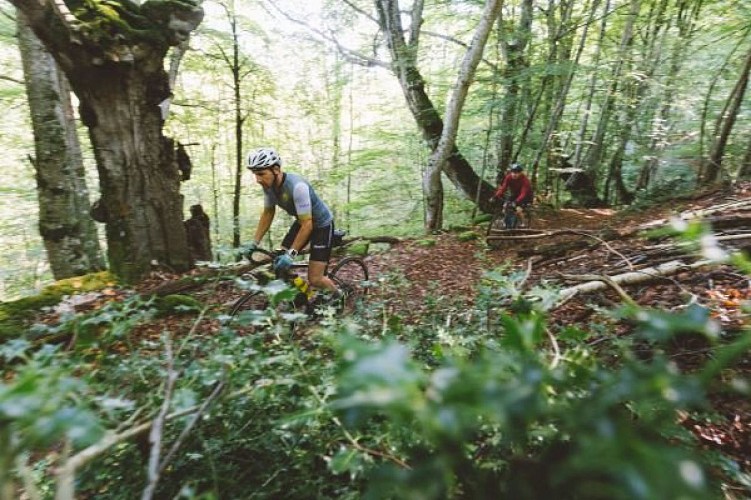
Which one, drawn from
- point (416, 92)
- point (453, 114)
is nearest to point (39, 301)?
point (453, 114)

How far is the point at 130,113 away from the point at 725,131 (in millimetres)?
12315

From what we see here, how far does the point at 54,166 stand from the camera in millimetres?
6707

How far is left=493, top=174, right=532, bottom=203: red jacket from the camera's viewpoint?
986 cm

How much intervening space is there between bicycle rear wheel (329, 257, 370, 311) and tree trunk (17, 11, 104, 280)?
437 centimetres

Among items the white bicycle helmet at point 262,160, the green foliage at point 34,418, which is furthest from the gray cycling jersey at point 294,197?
the green foliage at point 34,418

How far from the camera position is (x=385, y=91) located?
59.3 ft

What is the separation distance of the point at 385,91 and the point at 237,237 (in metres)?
9.63

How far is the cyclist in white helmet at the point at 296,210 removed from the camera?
4734mm

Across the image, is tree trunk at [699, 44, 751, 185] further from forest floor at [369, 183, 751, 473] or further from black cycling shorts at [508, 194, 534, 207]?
black cycling shorts at [508, 194, 534, 207]

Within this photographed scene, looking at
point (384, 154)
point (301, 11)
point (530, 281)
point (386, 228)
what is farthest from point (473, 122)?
point (530, 281)

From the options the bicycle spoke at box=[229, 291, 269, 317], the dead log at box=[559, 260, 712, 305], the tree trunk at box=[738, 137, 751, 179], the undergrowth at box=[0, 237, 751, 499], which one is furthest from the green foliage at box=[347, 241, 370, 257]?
the tree trunk at box=[738, 137, 751, 179]

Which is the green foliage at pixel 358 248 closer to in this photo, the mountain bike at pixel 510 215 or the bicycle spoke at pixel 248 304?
the mountain bike at pixel 510 215

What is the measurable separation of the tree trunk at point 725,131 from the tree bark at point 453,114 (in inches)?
214

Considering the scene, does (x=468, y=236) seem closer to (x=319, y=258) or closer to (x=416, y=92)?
(x=416, y=92)
